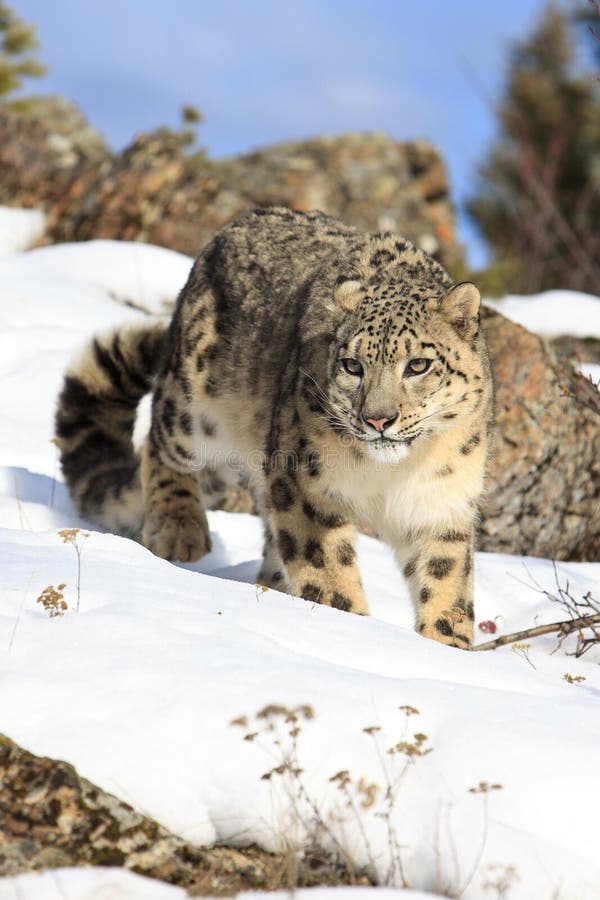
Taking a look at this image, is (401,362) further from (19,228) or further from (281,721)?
(19,228)

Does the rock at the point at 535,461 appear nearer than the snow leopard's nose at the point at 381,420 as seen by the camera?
No

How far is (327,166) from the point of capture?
15734mm

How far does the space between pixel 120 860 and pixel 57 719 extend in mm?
439

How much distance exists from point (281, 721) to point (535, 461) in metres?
4.77

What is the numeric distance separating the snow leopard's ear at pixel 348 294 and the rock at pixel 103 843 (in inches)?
97.4

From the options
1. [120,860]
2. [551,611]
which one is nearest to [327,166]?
[551,611]

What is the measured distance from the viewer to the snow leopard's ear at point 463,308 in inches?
191

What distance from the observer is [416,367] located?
15.5 feet

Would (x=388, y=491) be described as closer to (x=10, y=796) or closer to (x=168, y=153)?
(x=10, y=796)

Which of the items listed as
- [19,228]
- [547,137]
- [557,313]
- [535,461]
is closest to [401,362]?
[535,461]

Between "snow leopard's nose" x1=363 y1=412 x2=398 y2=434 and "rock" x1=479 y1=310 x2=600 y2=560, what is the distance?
309 centimetres

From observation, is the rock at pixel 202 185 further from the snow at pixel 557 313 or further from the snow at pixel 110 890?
the snow at pixel 110 890

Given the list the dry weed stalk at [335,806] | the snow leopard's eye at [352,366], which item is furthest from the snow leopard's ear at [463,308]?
the dry weed stalk at [335,806]


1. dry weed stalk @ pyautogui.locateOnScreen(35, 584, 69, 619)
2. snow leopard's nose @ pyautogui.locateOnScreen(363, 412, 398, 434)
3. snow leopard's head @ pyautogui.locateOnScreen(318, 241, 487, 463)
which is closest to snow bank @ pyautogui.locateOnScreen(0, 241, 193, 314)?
snow leopard's head @ pyautogui.locateOnScreen(318, 241, 487, 463)
